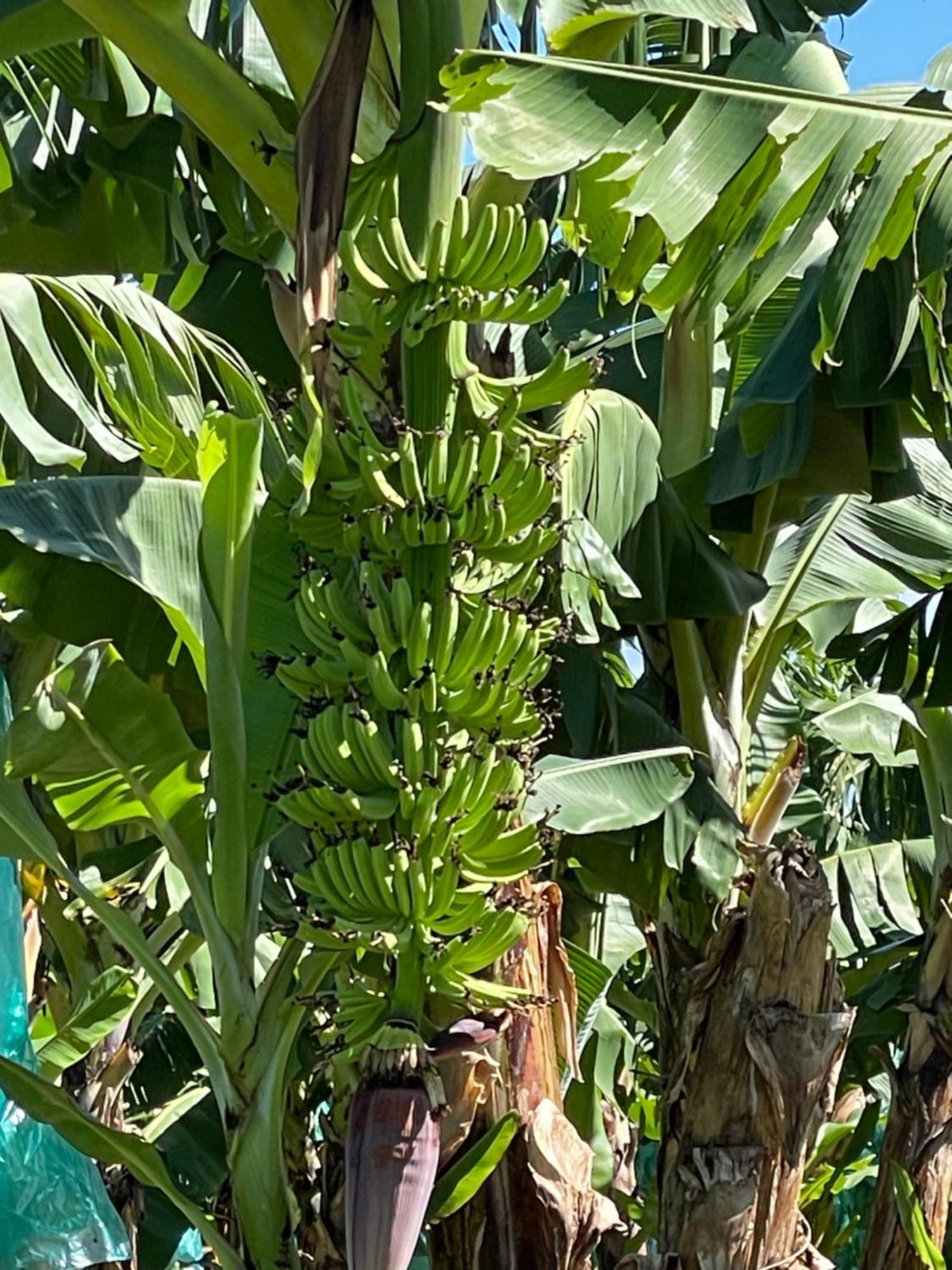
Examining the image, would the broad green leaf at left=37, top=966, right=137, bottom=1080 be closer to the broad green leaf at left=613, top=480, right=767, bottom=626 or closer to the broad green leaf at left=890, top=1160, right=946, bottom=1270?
the broad green leaf at left=613, top=480, right=767, bottom=626

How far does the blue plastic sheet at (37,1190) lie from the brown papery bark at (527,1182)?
0.53 metres

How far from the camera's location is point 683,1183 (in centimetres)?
213

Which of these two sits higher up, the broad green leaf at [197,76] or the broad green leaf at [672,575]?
the broad green leaf at [197,76]

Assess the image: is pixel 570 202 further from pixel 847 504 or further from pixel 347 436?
pixel 847 504

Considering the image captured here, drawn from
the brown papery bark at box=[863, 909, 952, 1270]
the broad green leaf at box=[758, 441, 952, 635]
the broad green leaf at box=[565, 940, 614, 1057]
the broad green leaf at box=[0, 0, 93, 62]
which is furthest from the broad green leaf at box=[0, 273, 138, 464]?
the brown papery bark at box=[863, 909, 952, 1270]

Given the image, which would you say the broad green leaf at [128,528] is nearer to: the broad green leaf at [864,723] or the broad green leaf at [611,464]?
the broad green leaf at [611,464]

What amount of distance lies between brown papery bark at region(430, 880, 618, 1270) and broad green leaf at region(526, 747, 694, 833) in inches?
11.9

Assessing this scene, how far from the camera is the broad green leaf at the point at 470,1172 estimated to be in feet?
4.90

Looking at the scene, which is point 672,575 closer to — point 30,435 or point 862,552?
point 862,552

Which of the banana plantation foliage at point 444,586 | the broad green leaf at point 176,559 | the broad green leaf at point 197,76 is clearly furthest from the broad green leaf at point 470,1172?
the broad green leaf at point 197,76

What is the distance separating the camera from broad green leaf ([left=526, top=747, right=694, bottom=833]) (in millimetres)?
1996

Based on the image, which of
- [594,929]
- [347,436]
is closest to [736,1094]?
[347,436]

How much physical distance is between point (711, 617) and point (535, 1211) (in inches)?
37.8

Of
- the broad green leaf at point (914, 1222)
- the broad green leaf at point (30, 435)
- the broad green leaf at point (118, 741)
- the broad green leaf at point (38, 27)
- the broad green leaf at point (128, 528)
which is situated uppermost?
the broad green leaf at point (38, 27)
